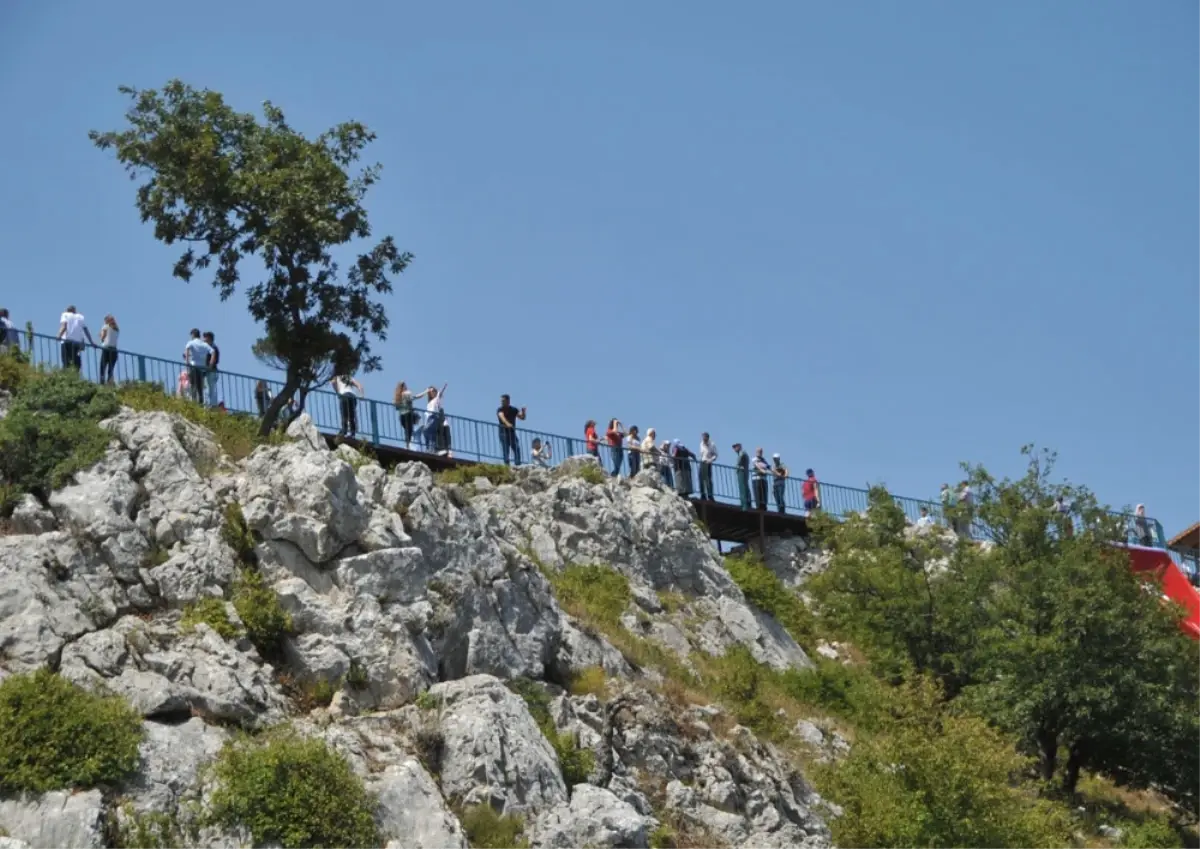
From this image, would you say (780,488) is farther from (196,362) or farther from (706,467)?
(196,362)

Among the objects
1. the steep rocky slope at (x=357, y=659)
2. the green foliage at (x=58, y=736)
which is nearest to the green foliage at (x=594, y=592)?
the steep rocky slope at (x=357, y=659)

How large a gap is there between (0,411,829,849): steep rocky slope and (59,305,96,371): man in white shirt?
13.2ft

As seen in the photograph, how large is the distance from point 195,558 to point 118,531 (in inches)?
47.5

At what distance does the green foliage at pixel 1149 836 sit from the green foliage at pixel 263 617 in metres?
18.3

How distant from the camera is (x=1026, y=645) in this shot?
36.8 metres

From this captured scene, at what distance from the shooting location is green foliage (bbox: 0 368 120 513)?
86.2 ft

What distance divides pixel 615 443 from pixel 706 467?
9.01ft

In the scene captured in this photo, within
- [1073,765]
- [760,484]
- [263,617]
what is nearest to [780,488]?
[760,484]

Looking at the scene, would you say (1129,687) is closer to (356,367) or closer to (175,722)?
(356,367)

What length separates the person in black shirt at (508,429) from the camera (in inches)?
1582

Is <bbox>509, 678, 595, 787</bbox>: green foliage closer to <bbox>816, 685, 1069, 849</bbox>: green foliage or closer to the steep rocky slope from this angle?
the steep rocky slope

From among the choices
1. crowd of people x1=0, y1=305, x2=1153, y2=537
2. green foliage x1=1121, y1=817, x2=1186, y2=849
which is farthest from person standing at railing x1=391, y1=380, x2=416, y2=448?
green foliage x1=1121, y1=817, x2=1186, y2=849

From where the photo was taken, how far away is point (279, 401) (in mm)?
32688

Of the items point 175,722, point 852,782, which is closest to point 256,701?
point 175,722
